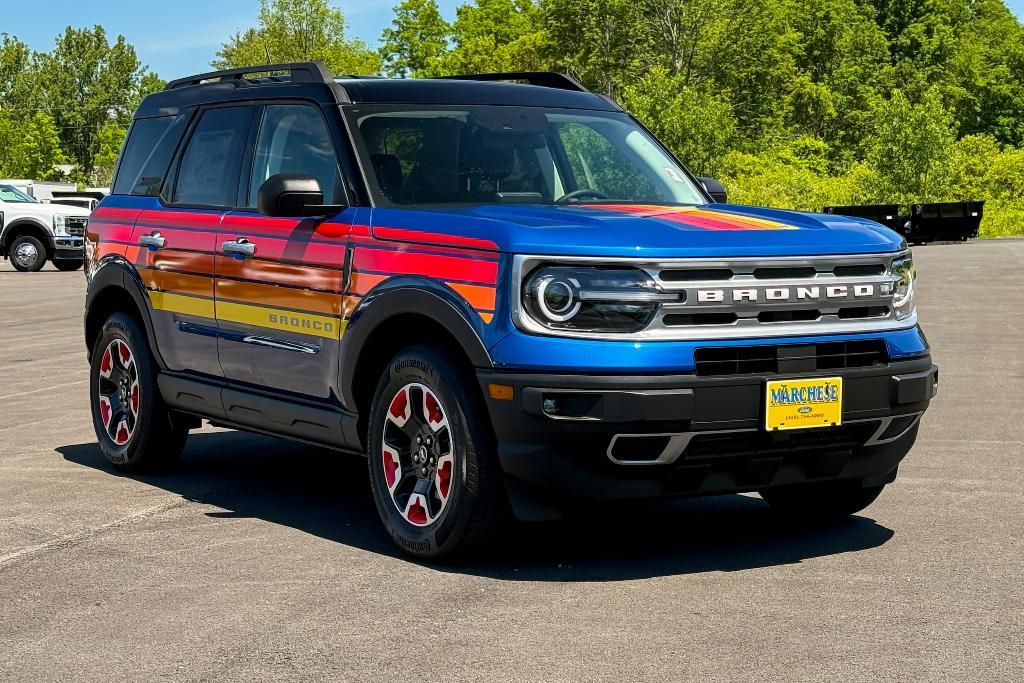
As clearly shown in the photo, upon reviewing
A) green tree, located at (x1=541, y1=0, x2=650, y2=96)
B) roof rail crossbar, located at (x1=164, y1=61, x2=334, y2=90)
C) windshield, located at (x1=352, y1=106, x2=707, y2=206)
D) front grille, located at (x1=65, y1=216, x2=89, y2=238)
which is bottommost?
front grille, located at (x1=65, y1=216, x2=89, y2=238)

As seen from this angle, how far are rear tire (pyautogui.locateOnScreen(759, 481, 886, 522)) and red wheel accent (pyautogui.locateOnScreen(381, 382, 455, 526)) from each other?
1.69 meters

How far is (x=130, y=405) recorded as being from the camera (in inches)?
341

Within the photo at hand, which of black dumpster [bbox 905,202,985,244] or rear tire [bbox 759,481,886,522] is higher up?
rear tire [bbox 759,481,886,522]

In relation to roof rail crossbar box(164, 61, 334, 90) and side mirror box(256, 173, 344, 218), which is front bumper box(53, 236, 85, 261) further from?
side mirror box(256, 173, 344, 218)

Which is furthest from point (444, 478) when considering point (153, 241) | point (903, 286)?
point (153, 241)

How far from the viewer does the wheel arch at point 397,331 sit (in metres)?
6.02

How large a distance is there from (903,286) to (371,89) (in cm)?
248

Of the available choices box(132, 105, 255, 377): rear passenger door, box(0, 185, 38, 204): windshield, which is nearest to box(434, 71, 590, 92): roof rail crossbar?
box(132, 105, 255, 377): rear passenger door

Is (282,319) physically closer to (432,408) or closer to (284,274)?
(284,274)

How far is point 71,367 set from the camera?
15.0 m

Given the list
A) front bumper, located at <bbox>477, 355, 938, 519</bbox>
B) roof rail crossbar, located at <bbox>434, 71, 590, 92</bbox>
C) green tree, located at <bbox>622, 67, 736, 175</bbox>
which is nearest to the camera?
front bumper, located at <bbox>477, 355, 938, 519</bbox>

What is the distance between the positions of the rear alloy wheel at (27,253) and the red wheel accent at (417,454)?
31777 millimetres

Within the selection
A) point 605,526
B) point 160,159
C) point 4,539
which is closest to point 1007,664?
point 605,526

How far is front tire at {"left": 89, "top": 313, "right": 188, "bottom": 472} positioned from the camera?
8.47 metres
